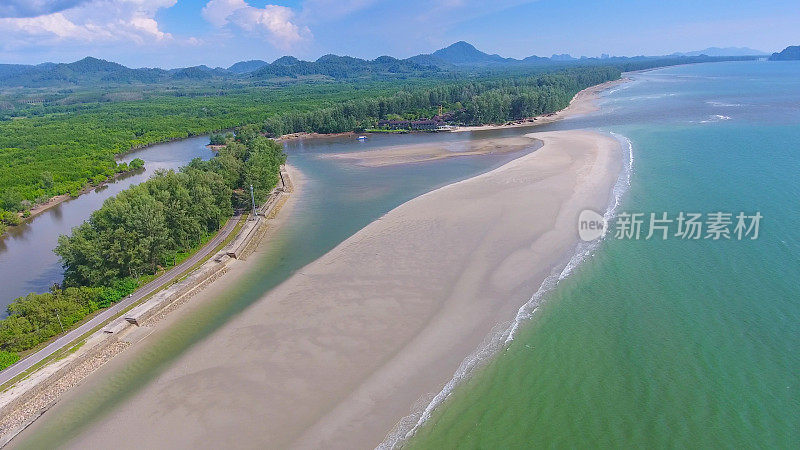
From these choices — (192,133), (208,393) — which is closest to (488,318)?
(208,393)

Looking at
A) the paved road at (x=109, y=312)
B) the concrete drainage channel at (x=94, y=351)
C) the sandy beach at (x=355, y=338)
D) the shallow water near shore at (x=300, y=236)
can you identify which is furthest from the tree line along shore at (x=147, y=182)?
the sandy beach at (x=355, y=338)

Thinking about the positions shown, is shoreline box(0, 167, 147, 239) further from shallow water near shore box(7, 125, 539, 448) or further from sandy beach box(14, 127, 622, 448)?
sandy beach box(14, 127, 622, 448)

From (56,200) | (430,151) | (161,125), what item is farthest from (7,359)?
(161,125)

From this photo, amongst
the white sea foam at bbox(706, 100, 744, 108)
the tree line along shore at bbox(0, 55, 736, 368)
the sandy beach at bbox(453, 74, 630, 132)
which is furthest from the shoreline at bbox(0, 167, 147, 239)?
the white sea foam at bbox(706, 100, 744, 108)

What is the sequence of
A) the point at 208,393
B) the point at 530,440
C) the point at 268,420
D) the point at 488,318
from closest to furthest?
the point at 530,440, the point at 268,420, the point at 208,393, the point at 488,318

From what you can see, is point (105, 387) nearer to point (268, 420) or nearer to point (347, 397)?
point (268, 420)
